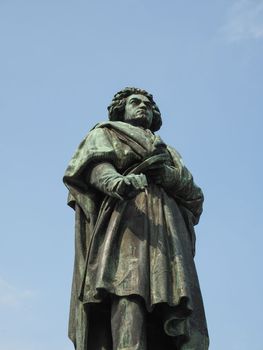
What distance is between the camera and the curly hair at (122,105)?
1268 centimetres

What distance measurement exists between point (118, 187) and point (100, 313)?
5.14ft

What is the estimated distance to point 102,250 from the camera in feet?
34.9

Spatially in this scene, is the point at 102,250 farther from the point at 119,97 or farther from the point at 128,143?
the point at 119,97

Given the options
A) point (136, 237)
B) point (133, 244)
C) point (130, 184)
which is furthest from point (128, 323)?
point (130, 184)

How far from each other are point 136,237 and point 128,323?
1.19 meters

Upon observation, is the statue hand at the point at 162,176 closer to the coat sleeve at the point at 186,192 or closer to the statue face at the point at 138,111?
the coat sleeve at the point at 186,192

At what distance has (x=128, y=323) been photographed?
10.0m

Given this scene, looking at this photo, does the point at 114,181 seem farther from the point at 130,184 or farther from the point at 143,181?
the point at 143,181

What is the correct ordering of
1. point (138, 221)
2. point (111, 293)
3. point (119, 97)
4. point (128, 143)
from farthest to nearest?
point (119, 97)
point (128, 143)
point (138, 221)
point (111, 293)

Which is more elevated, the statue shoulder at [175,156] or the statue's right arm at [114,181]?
the statue shoulder at [175,156]

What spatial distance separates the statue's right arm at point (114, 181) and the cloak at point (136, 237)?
0.55ft

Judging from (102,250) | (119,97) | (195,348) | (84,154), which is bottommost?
(195,348)

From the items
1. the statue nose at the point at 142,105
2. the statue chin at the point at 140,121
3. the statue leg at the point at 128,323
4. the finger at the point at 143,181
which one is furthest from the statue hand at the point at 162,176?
the statue leg at the point at 128,323

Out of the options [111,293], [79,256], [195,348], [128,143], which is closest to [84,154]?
[128,143]
